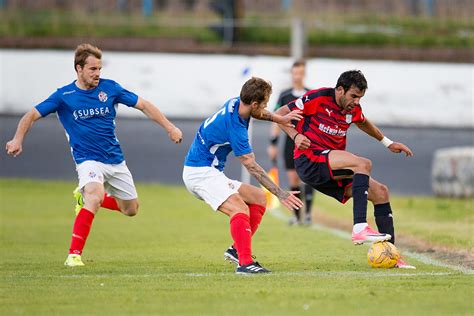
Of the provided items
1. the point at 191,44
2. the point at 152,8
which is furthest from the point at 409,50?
the point at 152,8

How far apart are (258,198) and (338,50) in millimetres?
18147

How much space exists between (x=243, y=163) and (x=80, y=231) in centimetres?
195

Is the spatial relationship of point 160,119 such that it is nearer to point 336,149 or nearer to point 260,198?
point 260,198

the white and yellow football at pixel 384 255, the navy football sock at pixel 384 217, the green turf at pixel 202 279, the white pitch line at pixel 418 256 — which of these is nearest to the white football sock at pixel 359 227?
the white and yellow football at pixel 384 255

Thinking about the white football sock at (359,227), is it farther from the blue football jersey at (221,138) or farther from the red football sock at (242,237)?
the blue football jersey at (221,138)

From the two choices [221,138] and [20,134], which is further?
[20,134]

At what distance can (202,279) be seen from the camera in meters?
9.55

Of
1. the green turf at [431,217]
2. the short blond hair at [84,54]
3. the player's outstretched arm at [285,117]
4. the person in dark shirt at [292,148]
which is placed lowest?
the green turf at [431,217]

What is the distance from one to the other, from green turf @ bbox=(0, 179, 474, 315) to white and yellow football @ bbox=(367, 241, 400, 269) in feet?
0.59

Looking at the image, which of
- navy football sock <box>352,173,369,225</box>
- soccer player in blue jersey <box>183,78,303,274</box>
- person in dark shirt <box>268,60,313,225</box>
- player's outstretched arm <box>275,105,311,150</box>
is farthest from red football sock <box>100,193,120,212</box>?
person in dark shirt <box>268,60,313,225</box>

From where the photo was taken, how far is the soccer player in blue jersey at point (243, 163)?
9.96 m

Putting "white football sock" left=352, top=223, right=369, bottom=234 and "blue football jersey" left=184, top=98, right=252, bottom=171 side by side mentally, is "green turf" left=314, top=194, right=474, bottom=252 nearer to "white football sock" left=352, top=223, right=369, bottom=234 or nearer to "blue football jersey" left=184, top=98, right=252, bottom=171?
"white football sock" left=352, top=223, right=369, bottom=234

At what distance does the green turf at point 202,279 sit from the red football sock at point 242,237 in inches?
9.1

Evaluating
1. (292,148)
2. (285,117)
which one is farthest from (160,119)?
(292,148)
